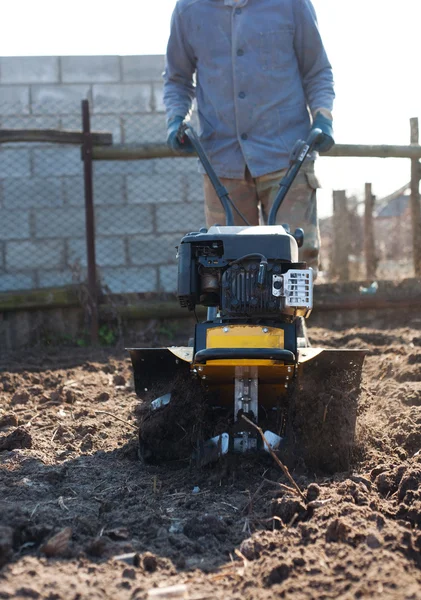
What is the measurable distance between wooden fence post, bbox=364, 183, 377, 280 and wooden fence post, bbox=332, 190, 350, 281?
0.62 feet

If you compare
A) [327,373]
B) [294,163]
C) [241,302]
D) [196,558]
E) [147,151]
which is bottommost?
[196,558]

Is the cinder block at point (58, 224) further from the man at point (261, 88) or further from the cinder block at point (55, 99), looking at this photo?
the man at point (261, 88)

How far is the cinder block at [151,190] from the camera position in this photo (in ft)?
23.5

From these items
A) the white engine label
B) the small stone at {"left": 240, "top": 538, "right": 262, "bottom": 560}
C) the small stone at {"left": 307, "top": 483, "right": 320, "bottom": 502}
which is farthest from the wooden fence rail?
the small stone at {"left": 240, "top": 538, "right": 262, "bottom": 560}

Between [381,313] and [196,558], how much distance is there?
437cm

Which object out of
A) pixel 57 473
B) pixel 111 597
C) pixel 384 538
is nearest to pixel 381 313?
pixel 57 473

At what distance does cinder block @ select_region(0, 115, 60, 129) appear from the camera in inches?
277

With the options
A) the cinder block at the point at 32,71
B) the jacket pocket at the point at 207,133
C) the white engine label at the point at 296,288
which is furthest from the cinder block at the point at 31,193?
the white engine label at the point at 296,288

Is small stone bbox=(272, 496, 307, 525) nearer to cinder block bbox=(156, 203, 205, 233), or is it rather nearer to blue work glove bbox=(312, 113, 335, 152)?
blue work glove bbox=(312, 113, 335, 152)

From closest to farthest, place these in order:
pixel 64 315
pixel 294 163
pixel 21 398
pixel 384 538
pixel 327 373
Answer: pixel 384 538 → pixel 327 373 → pixel 294 163 → pixel 21 398 → pixel 64 315

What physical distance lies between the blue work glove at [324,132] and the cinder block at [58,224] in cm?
380

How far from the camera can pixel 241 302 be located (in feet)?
8.73

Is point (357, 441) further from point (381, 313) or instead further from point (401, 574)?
point (381, 313)

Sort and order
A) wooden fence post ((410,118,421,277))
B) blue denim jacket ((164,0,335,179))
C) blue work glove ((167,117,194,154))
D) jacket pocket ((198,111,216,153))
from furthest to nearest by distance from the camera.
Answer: wooden fence post ((410,118,421,277)) < jacket pocket ((198,111,216,153)) < blue denim jacket ((164,0,335,179)) < blue work glove ((167,117,194,154))
